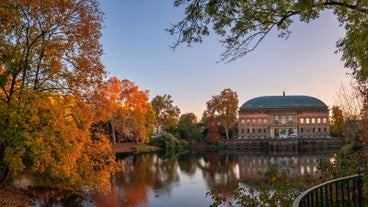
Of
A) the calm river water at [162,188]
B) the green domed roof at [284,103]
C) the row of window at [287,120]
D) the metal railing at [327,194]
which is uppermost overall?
the green domed roof at [284,103]

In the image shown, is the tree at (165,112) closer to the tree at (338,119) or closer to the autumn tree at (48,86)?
the tree at (338,119)

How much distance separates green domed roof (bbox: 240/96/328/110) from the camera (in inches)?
3144

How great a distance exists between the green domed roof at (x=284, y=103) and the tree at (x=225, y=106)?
13899 mm

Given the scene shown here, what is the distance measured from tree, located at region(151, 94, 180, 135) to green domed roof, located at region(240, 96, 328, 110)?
18721 millimetres

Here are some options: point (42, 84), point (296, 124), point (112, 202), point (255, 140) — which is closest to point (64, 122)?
point (42, 84)

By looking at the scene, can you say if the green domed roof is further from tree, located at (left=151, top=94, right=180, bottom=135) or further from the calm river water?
the calm river water

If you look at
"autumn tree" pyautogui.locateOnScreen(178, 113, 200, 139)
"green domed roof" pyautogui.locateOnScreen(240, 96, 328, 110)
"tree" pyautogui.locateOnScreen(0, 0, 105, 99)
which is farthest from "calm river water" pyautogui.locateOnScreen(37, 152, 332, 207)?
"green domed roof" pyautogui.locateOnScreen(240, 96, 328, 110)

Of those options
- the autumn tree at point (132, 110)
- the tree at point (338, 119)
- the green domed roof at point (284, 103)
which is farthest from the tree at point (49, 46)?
the green domed roof at point (284, 103)

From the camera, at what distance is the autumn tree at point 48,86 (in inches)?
454

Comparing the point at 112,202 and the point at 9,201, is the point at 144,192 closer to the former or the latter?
the point at 112,202

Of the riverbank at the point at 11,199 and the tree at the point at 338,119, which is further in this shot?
the tree at the point at 338,119

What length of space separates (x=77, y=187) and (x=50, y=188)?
3501 mm

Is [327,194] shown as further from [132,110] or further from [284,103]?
[284,103]

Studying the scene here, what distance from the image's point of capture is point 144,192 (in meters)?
19.6
